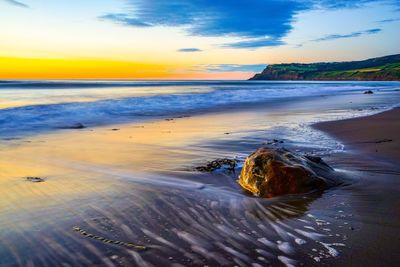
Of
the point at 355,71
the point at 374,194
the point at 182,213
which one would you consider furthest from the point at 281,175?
the point at 355,71

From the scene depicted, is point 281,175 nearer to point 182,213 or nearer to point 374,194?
point 374,194

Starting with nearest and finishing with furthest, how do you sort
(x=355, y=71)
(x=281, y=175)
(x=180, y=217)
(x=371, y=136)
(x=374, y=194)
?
(x=180, y=217) < (x=374, y=194) < (x=281, y=175) < (x=371, y=136) < (x=355, y=71)

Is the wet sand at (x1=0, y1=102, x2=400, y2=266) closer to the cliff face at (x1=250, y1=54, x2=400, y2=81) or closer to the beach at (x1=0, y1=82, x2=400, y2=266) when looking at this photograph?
the beach at (x1=0, y1=82, x2=400, y2=266)

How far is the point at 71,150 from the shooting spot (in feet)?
29.4

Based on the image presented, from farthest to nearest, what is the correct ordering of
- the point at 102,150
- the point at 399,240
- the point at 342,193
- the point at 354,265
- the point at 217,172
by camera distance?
the point at 102,150 → the point at 217,172 → the point at 342,193 → the point at 399,240 → the point at 354,265

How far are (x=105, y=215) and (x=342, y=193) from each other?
3.07 metres

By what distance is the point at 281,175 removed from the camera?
527 centimetres

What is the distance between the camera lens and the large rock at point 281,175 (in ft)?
17.1

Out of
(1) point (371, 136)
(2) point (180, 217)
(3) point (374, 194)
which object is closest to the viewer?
(2) point (180, 217)

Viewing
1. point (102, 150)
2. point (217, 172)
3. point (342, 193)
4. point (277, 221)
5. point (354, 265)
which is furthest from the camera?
point (102, 150)

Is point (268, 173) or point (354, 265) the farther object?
point (268, 173)

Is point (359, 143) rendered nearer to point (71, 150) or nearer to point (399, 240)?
point (399, 240)

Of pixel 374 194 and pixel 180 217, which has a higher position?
pixel 374 194

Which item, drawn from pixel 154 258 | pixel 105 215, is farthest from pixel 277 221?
pixel 105 215
